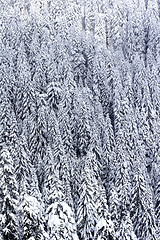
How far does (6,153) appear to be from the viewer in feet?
85.9

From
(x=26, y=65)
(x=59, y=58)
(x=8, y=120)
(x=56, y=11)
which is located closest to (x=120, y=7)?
(x=56, y=11)

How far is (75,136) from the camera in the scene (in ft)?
173

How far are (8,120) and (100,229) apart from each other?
77.9 feet

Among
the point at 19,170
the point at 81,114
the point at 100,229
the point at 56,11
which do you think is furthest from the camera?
the point at 56,11

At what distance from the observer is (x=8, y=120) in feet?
156

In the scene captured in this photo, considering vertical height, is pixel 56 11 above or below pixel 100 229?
above

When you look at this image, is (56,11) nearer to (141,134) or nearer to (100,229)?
(141,134)

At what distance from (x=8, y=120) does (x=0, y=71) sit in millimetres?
13818

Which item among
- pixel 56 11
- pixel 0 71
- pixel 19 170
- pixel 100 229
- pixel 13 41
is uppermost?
pixel 56 11

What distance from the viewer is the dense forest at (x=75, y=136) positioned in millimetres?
26528

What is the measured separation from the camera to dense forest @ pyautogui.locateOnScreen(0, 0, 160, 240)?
2653 cm

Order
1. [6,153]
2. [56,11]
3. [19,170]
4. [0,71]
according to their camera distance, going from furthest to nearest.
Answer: [56,11]
[0,71]
[19,170]
[6,153]

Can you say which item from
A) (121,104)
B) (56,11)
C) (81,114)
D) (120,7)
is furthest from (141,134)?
(120,7)

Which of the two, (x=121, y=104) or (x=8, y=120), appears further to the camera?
(x=121, y=104)
